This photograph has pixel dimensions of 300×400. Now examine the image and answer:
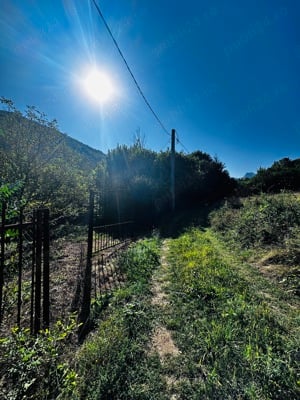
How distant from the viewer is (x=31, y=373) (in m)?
1.40

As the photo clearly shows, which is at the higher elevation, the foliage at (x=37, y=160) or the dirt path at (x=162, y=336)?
the foliage at (x=37, y=160)

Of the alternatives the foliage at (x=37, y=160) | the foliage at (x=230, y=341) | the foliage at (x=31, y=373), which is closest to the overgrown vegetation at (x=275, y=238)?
the foliage at (x=230, y=341)

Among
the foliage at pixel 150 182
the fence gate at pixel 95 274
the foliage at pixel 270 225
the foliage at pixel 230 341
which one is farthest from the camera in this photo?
the foliage at pixel 150 182

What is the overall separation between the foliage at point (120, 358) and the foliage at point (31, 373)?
184mm

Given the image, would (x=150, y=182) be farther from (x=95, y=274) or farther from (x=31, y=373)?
(x=31, y=373)

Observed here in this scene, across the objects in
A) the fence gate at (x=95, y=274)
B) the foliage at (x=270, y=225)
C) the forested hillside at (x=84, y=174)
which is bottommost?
the fence gate at (x=95, y=274)

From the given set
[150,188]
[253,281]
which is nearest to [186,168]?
A: [150,188]

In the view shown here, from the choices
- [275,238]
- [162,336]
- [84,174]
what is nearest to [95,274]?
[162,336]

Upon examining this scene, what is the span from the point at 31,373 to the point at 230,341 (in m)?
1.84

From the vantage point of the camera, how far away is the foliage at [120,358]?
148cm

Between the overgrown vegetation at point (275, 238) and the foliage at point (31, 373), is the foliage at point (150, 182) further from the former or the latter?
the foliage at point (31, 373)

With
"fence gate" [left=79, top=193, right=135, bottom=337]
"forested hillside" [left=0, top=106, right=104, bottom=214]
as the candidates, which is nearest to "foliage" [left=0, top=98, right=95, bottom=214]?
"forested hillside" [left=0, top=106, right=104, bottom=214]

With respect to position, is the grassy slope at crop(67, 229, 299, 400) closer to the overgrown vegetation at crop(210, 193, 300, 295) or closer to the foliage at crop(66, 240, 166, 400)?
the foliage at crop(66, 240, 166, 400)

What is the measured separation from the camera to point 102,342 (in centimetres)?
191
